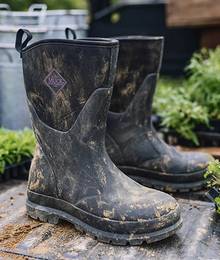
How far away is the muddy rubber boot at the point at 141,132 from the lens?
2.14m

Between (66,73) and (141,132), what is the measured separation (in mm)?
634

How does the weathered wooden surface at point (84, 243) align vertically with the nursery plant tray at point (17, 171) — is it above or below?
above

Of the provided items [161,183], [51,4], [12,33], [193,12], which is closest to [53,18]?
[12,33]

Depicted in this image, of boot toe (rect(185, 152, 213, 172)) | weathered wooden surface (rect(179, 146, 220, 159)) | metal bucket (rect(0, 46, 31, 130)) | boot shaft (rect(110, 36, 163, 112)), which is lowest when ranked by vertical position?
weathered wooden surface (rect(179, 146, 220, 159))

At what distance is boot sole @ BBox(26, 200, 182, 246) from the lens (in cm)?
159

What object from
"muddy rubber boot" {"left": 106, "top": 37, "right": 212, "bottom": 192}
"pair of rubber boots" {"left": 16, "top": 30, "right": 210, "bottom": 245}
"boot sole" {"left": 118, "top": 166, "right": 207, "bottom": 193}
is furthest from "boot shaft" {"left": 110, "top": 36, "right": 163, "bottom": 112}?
"pair of rubber boots" {"left": 16, "top": 30, "right": 210, "bottom": 245}

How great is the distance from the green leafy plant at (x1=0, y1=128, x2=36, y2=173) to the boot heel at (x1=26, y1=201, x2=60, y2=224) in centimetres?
48

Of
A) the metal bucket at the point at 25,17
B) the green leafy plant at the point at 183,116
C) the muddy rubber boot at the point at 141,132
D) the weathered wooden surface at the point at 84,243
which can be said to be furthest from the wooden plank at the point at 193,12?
the weathered wooden surface at the point at 84,243

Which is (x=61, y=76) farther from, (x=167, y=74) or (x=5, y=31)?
(x=167, y=74)

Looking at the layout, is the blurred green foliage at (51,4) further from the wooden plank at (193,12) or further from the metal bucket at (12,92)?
the metal bucket at (12,92)

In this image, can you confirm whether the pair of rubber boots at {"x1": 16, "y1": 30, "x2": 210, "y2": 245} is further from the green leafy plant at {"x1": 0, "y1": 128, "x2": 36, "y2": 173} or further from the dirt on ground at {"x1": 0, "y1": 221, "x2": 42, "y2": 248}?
the green leafy plant at {"x1": 0, "y1": 128, "x2": 36, "y2": 173}

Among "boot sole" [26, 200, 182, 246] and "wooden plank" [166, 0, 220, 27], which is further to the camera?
"wooden plank" [166, 0, 220, 27]

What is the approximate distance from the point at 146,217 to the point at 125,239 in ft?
0.33

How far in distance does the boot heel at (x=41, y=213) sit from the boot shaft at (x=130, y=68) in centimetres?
57
